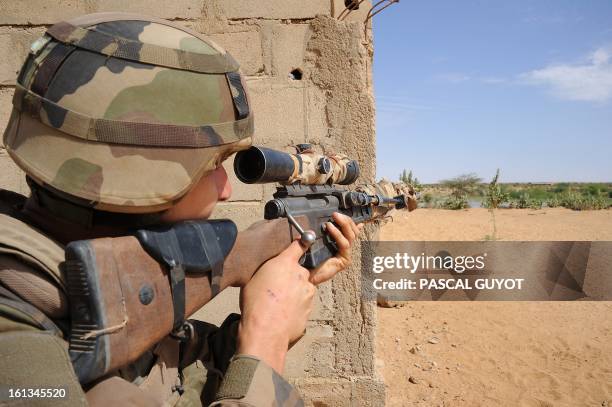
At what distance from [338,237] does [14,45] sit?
2.50 metres

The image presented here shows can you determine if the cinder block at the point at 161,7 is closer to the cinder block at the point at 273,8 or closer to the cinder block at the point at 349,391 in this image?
the cinder block at the point at 273,8

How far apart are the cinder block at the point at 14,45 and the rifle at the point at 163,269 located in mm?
2127

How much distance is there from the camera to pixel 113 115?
0.99m

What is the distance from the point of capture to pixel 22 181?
2.72 meters

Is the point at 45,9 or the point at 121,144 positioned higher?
the point at 45,9

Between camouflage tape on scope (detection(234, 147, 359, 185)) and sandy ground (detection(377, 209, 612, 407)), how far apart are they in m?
1.88

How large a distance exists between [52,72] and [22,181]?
84.7 inches

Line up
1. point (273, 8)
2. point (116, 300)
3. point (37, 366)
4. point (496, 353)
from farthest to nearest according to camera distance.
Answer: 1. point (496, 353)
2. point (273, 8)
3. point (116, 300)
4. point (37, 366)

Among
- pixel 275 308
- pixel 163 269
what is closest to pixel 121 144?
pixel 163 269

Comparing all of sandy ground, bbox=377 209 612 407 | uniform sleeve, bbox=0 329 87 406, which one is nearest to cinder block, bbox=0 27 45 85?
uniform sleeve, bbox=0 329 87 406

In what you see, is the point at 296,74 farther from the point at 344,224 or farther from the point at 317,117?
the point at 344,224

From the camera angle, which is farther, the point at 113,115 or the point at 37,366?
the point at 113,115

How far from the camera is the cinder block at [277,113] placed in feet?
9.32

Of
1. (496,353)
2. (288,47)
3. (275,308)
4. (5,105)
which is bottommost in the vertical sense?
(496,353)
